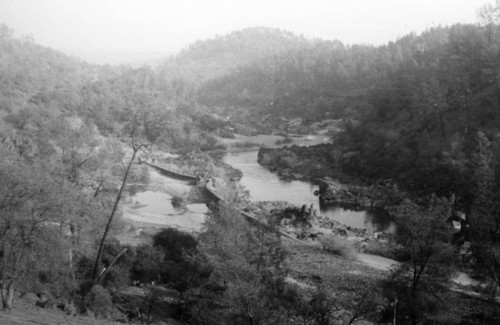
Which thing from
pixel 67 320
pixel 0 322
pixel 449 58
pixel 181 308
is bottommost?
pixel 181 308

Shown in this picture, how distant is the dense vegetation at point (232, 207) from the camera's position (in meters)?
12.0

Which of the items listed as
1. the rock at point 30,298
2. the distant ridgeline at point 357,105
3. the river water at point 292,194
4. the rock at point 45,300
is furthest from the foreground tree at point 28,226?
the river water at point 292,194

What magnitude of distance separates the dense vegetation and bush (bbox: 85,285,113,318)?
0.03m

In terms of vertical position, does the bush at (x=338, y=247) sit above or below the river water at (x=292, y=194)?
above

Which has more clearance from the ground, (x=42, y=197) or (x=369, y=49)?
(x=369, y=49)

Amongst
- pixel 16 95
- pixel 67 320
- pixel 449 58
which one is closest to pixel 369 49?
pixel 449 58

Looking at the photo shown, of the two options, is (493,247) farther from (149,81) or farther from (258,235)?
(149,81)

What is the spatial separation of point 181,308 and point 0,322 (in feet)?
22.5

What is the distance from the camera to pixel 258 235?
51.8 feet

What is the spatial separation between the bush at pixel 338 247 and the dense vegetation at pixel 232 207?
150mm

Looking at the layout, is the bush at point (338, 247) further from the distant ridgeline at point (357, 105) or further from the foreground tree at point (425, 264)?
the distant ridgeline at point (357, 105)

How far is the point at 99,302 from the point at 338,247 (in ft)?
39.6

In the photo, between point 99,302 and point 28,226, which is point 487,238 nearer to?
point 99,302

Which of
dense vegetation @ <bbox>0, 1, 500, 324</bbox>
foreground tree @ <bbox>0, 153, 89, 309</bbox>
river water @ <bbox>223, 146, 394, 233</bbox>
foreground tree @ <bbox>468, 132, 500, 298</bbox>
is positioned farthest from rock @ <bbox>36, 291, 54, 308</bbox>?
river water @ <bbox>223, 146, 394, 233</bbox>
